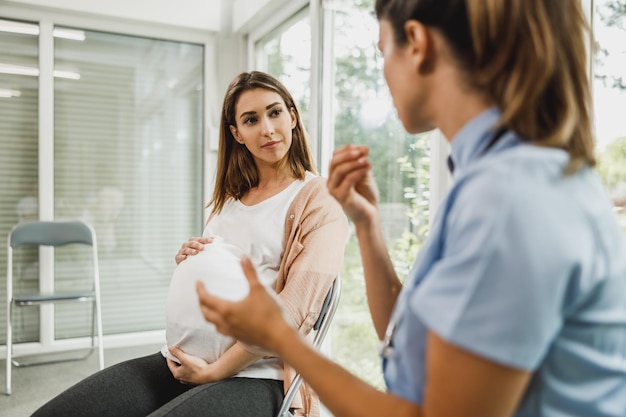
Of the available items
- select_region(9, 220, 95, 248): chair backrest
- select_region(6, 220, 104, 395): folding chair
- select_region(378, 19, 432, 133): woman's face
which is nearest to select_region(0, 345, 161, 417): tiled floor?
select_region(6, 220, 104, 395): folding chair

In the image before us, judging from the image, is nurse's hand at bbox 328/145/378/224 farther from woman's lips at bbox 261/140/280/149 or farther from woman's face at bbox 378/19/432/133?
woman's lips at bbox 261/140/280/149

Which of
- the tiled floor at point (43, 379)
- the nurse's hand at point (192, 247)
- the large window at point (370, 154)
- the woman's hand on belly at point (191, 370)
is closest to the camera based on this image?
the woman's hand on belly at point (191, 370)

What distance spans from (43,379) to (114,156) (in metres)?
1.42

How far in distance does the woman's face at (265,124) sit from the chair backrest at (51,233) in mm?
1875

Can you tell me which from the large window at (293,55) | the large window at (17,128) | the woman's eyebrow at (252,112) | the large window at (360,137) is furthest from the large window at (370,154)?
the large window at (17,128)

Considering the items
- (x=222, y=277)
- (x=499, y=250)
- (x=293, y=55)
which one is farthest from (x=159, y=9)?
(x=499, y=250)

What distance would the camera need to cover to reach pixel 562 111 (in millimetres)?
581

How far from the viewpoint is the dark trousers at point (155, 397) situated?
1.06 meters

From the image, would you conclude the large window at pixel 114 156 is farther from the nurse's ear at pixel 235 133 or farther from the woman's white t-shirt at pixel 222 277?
the woman's white t-shirt at pixel 222 277

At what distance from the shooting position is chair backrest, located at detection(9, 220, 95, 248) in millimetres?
2869

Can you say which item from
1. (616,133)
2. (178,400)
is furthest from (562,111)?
(178,400)

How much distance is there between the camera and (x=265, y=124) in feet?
4.90

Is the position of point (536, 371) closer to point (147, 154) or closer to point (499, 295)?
point (499, 295)

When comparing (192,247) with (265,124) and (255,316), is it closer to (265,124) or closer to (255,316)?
(265,124)
